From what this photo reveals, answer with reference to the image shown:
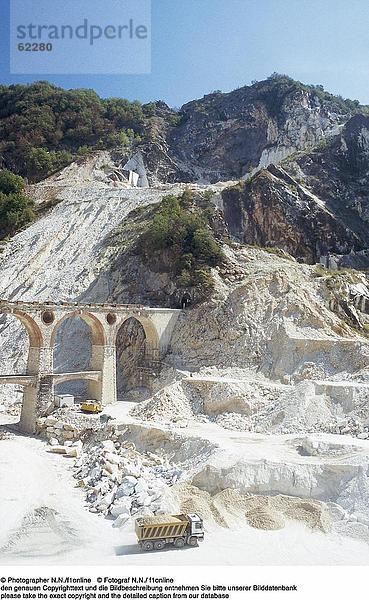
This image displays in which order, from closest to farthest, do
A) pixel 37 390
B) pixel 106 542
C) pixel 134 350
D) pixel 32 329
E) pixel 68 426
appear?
1. pixel 106 542
2. pixel 68 426
3. pixel 37 390
4. pixel 32 329
5. pixel 134 350

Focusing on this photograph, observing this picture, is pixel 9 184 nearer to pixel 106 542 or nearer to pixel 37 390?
pixel 37 390

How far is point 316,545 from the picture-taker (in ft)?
54.7

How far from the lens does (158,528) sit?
1591 centimetres

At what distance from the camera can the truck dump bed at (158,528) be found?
51.9ft

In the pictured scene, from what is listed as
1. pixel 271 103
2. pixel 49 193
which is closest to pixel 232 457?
pixel 49 193

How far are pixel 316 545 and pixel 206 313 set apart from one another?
20204 millimetres

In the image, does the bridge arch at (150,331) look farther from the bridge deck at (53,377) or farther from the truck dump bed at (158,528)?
the truck dump bed at (158,528)

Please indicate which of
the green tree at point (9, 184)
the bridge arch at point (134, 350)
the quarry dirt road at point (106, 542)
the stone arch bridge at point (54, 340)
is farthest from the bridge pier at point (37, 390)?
the green tree at point (9, 184)

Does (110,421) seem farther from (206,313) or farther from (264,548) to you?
(264,548)

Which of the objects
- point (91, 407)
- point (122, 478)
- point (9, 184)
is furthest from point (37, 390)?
point (9, 184)

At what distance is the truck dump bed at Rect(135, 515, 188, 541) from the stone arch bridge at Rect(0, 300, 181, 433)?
1478 cm

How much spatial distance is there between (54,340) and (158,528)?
16579 mm

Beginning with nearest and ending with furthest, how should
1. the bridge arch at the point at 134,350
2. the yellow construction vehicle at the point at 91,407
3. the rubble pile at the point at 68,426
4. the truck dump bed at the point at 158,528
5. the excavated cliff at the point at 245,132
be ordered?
the truck dump bed at the point at 158,528 → the rubble pile at the point at 68,426 → the yellow construction vehicle at the point at 91,407 → the bridge arch at the point at 134,350 → the excavated cliff at the point at 245,132

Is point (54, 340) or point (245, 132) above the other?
point (245, 132)
